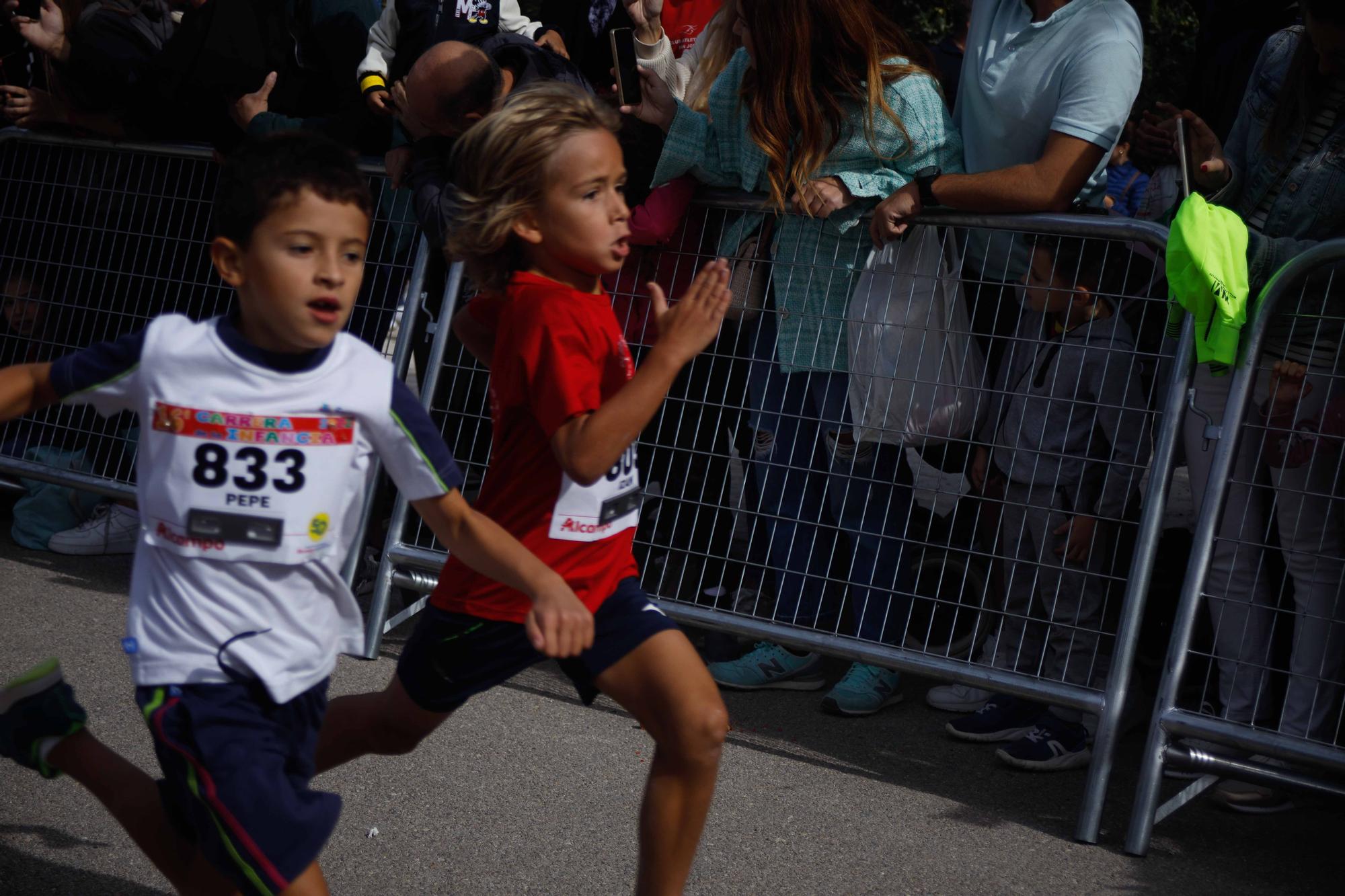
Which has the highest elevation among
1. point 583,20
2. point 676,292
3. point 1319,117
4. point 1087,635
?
point 583,20

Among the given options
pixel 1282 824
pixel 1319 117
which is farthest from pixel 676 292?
pixel 1282 824

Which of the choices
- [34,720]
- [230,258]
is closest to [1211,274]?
[230,258]

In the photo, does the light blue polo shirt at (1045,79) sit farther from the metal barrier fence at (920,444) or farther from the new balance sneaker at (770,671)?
the new balance sneaker at (770,671)

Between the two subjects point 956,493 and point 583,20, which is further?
point 583,20

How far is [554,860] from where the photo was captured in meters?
3.23

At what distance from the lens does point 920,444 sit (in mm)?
4176

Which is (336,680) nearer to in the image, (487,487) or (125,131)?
(487,487)

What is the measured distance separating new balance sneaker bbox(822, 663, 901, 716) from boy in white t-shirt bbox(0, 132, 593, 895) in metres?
2.23

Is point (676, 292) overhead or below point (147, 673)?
overhead

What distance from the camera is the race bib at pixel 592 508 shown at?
9.14ft

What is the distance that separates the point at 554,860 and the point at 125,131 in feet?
12.9

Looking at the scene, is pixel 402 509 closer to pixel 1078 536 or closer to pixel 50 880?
pixel 50 880

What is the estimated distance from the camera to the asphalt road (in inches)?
125

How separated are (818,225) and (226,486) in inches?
98.0
